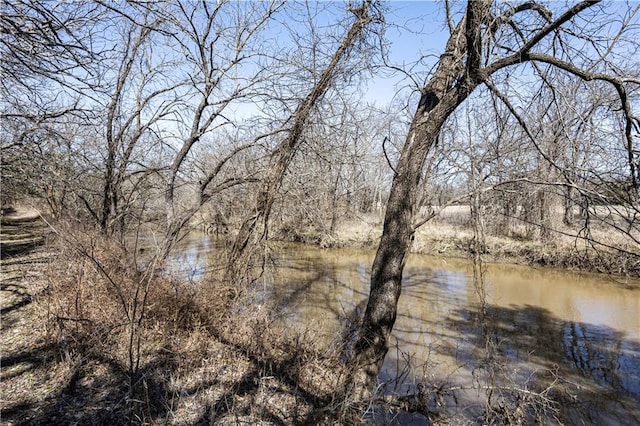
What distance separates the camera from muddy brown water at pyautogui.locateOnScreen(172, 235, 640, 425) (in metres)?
5.43

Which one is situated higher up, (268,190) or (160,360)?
(268,190)

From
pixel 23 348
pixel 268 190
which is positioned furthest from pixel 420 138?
pixel 23 348

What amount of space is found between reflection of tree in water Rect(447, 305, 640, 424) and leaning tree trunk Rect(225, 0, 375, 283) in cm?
411

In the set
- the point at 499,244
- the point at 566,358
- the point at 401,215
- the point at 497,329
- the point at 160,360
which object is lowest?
the point at 566,358

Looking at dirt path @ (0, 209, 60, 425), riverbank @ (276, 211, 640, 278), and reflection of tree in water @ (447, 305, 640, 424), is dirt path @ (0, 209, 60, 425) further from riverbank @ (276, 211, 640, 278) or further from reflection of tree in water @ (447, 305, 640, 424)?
riverbank @ (276, 211, 640, 278)

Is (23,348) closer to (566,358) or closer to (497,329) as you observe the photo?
(497,329)

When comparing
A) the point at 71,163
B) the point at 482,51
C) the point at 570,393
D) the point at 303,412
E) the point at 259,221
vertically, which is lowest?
the point at 570,393

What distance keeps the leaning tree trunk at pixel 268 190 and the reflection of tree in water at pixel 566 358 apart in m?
4.11

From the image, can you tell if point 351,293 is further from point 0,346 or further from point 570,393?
point 0,346

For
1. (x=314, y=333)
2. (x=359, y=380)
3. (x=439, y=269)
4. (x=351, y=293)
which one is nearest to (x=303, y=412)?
(x=359, y=380)

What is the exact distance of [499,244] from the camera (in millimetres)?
16391

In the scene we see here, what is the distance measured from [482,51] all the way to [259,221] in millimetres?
4518

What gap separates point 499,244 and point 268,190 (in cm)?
1349

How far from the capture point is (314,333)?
6.41 metres
